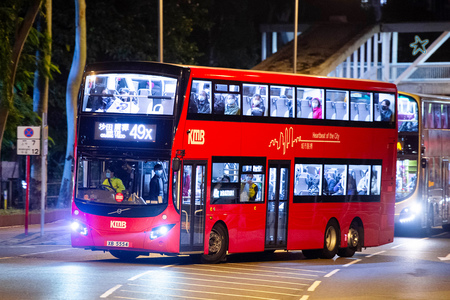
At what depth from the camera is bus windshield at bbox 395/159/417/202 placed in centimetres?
2988

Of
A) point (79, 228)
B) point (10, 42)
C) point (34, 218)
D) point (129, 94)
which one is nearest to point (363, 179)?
point (129, 94)

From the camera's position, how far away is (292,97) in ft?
68.9

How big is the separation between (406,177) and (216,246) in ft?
38.2

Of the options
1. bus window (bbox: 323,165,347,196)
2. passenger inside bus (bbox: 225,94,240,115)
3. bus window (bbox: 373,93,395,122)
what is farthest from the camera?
bus window (bbox: 373,93,395,122)

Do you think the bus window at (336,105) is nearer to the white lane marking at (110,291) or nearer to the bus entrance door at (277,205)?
the bus entrance door at (277,205)

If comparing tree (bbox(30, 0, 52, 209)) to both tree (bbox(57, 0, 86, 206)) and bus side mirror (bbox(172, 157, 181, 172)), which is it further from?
bus side mirror (bbox(172, 157, 181, 172))

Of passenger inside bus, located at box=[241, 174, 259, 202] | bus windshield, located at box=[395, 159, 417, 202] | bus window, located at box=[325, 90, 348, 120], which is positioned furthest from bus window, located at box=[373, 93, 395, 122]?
bus windshield, located at box=[395, 159, 417, 202]

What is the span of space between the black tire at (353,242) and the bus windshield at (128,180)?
6008 mm

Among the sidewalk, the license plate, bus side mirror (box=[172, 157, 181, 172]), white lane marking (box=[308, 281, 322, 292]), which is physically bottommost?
white lane marking (box=[308, 281, 322, 292])

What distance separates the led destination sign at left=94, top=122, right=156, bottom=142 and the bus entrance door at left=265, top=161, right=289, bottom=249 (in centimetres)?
313

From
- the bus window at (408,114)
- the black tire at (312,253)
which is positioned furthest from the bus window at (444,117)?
the black tire at (312,253)

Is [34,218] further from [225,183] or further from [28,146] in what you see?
[225,183]

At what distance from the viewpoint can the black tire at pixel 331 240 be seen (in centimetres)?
2239

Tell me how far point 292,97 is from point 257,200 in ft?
7.45
